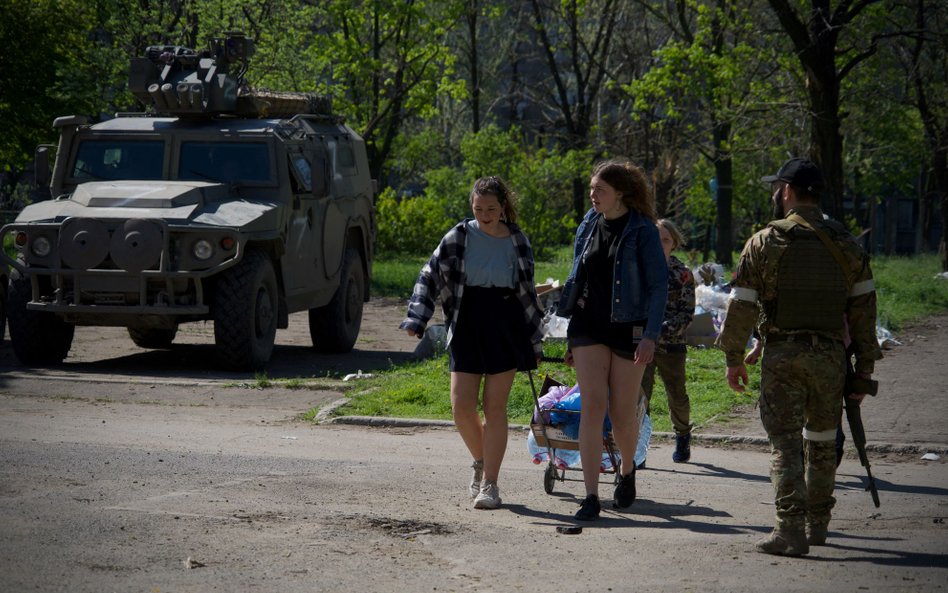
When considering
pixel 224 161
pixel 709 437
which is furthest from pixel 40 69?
pixel 709 437

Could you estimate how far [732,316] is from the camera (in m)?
6.08

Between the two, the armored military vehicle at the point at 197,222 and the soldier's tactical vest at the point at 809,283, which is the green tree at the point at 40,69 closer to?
the armored military vehicle at the point at 197,222

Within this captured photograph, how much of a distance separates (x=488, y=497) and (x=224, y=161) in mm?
7657

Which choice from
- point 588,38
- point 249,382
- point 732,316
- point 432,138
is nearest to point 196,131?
point 249,382

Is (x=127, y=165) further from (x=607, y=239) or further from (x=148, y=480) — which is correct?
(x=607, y=239)

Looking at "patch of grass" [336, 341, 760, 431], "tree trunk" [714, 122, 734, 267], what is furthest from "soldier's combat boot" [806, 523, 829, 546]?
"tree trunk" [714, 122, 734, 267]

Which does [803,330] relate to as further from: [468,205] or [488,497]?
[468,205]

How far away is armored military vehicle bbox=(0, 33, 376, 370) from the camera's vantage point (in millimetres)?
12336

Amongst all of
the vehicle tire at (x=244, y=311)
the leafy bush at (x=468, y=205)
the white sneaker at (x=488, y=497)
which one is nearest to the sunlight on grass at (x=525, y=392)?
the vehicle tire at (x=244, y=311)

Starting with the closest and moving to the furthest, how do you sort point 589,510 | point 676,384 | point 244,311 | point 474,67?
1. point 589,510
2. point 676,384
3. point 244,311
4. point 474,67

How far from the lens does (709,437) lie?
9.55 metres

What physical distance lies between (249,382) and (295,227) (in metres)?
2.16

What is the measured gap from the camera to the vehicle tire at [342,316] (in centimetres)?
1513

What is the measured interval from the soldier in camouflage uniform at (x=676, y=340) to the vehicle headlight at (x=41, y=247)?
6.55 metres
